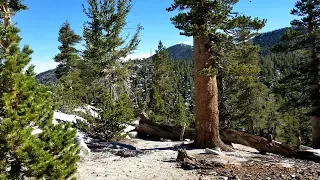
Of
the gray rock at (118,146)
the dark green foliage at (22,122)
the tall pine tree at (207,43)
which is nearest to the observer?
the dark green foliage at (22,122)

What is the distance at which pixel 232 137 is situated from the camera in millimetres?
13242

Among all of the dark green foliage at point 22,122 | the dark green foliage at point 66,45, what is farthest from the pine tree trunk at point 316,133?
the dark green foliage at point 66,45

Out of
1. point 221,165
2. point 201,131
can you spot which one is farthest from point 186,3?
point 221,165

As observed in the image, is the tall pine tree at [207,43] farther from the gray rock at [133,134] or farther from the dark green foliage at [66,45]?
the dark green foliage at [66,45]

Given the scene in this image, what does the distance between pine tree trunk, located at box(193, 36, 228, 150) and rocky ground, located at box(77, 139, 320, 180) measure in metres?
0.78

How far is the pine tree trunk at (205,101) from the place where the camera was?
38.1ft

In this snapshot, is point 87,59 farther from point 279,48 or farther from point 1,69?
point 1,69

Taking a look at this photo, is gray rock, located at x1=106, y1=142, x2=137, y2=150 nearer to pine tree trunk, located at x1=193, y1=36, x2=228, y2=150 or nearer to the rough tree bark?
pine tree trunk, located at x1=193, y1=36, x2=228, y2=150

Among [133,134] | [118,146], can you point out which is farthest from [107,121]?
[133,134]

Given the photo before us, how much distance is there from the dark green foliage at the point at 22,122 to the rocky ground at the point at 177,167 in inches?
86.5

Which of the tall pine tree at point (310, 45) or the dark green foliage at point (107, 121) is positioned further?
the tall pine tree at point (310, 45)

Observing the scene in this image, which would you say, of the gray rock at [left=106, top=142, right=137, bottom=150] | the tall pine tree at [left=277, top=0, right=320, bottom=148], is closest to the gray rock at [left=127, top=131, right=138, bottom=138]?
the gray rock at [left=106, top=142, right=137, bottom=150]

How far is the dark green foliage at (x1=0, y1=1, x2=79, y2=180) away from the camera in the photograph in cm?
534

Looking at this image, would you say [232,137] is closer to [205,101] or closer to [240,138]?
[240,138]
